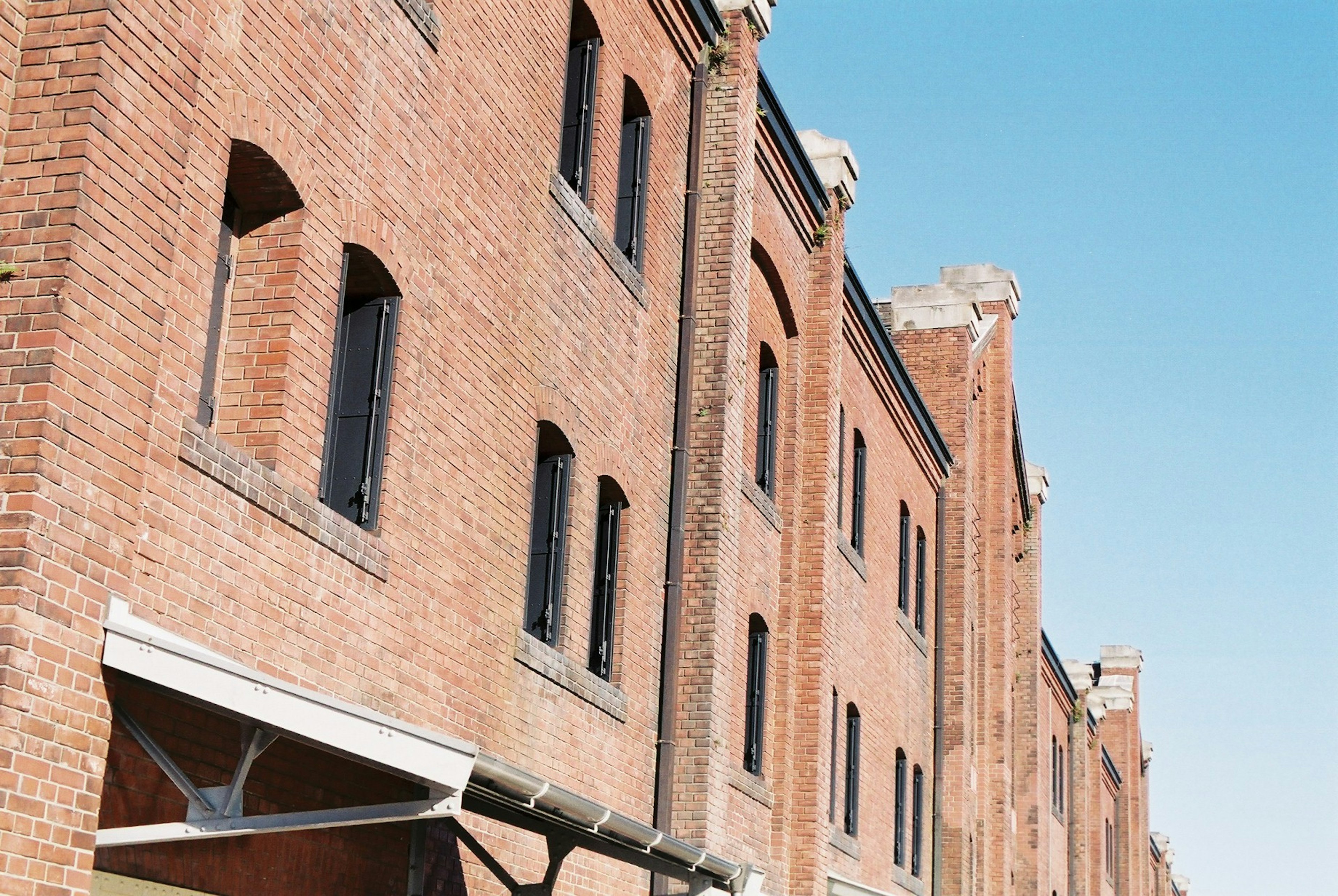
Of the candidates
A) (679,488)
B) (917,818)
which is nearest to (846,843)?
(917,818)

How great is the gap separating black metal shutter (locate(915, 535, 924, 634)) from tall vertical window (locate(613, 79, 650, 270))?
40.2 feet

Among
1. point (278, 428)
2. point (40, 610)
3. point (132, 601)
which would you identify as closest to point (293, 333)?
point (278, 428)

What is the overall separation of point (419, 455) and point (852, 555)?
11.0m

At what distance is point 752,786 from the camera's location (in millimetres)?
16031

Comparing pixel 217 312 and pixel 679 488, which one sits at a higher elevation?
pixel 679 488

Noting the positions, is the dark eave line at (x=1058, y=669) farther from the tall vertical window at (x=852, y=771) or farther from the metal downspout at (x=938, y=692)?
the tall vertical window at (x=852, y=771)

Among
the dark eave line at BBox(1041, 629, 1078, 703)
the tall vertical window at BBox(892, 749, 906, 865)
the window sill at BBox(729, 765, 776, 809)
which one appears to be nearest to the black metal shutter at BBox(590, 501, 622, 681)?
the window sill at BBox(729, 765, 776, 809)

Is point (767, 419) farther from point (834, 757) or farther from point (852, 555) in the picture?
point (834, 757)

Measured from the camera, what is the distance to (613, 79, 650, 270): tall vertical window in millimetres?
13953

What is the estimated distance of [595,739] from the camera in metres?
12.6

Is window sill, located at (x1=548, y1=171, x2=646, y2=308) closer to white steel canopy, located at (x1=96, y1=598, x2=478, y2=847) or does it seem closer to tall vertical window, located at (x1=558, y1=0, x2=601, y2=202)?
tall vertical window, located at (x1=558, y1=0, x2=601, y2=202)

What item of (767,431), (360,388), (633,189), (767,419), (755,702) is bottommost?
(755,702)

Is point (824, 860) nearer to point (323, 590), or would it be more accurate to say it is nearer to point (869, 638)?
point (869, 638)

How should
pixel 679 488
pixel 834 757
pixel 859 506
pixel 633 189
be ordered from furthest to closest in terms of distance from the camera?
pixel 859 506
pixel 834 757
pixel 679 488
pixel 633 189
